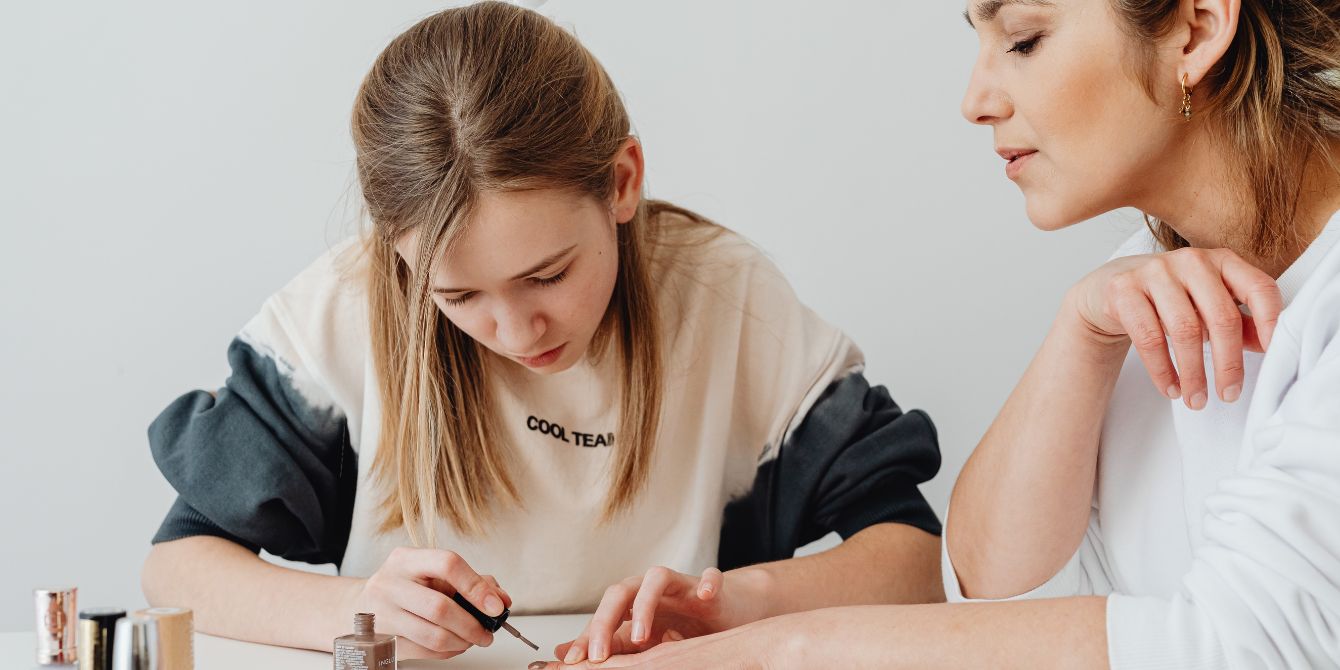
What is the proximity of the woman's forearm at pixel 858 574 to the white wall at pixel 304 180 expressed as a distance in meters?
0.54

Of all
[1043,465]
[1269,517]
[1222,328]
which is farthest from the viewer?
[1043,465]

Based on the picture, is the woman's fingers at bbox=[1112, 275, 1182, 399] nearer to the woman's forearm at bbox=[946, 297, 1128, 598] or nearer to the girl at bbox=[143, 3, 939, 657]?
the woman's forearm at bbox=[946, 297, 1128, 598]

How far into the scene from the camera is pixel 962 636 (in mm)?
902

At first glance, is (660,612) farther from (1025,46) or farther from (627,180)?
(1025,46)

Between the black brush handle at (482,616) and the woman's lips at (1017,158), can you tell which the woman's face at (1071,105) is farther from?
the black brush handle at (482,616)

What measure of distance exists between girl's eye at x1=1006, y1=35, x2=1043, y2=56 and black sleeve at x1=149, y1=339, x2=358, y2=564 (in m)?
0.78

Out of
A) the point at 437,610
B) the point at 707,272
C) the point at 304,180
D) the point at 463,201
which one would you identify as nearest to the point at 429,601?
the point at 437,610

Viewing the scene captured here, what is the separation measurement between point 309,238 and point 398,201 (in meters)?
0.72

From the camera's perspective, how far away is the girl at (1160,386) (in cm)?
80

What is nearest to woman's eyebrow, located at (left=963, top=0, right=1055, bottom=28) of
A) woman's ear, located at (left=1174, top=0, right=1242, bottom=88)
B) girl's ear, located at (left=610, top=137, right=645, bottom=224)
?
woman's ear, located at (left=1174, top=0, right=1242, bottom=88)

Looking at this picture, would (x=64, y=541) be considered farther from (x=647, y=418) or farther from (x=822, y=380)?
(x=822, y=380)

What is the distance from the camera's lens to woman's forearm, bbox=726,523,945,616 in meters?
1.22

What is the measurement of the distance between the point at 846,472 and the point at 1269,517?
62 cm

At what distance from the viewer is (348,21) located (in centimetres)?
184
